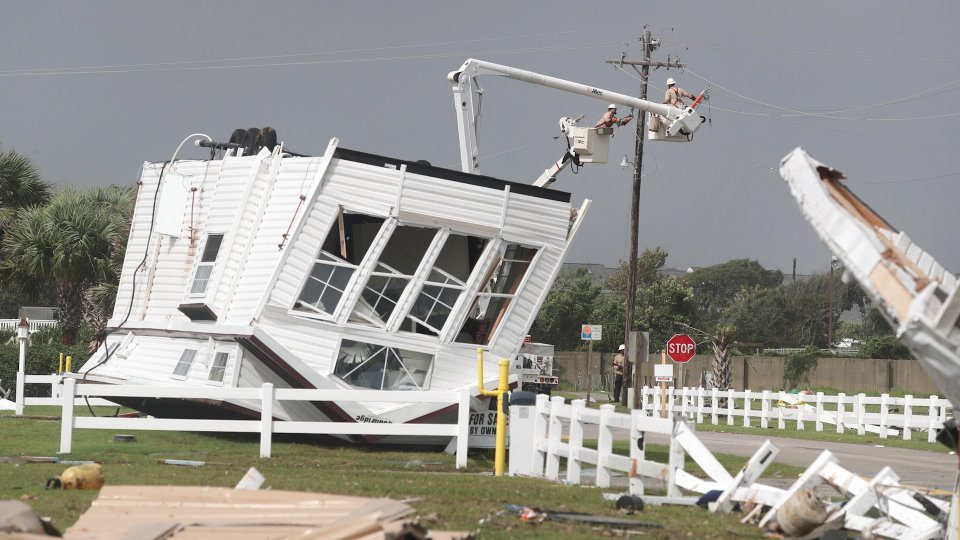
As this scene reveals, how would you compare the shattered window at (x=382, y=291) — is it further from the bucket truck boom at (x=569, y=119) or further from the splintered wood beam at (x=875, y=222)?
the splintered wood beam at (x=875, y=222)

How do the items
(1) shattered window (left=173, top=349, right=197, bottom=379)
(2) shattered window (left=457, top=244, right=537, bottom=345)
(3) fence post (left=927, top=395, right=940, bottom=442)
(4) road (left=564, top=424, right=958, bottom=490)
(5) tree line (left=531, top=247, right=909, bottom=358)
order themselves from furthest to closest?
(5) tree line (left=531, top=247, right=909, bottom=358), (3) fence post (left=927, top=395, right=940, bottom=442), (2) shattered window (left=457, top=244, right=537, bottom=345), (1) shattered window (left=173, top=349, right=197, bottom=379), (4) road (left=564, top=424, right=958, bottom=490)

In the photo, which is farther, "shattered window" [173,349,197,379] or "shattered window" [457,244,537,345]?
"shattered window" [457,244,537,345]

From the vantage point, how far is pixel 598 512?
1135 centimetres

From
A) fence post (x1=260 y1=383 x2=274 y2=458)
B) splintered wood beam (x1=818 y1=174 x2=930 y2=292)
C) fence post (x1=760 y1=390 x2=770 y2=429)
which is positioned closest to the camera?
splintered wood beam (x1=818 y1=174 x2=930 y2=292)

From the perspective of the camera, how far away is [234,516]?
963 cm

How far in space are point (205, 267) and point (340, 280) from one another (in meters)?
2.56

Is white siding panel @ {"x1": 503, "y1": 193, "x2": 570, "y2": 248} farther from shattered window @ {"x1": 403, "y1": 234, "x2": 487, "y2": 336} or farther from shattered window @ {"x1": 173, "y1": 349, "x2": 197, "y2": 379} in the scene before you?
shattered window @ {"x1": 173, "y1": 349, "x2": 197, "y2": 379}

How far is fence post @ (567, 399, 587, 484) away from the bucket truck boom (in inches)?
393

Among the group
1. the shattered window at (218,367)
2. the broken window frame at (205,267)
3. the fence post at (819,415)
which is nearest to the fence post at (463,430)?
the shattered window at (218,367)

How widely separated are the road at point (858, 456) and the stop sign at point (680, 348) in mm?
3882

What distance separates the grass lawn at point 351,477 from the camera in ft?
34.4

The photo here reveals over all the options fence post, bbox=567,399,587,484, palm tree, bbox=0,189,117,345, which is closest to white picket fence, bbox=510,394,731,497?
fence post, bbox=567,399,587,484

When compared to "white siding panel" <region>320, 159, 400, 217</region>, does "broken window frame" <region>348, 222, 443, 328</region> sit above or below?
below

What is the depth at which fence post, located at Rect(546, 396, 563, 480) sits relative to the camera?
50.1ft
